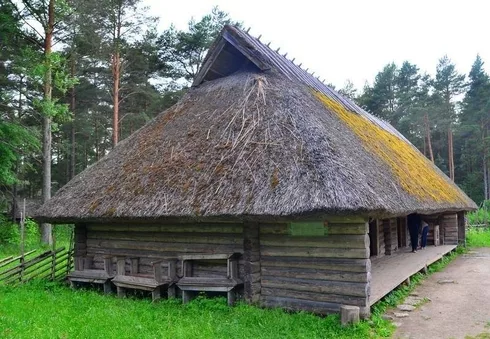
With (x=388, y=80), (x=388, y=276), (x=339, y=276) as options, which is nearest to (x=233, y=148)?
(x=339, y=276)

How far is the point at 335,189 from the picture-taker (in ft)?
20.1

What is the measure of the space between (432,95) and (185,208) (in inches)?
1299

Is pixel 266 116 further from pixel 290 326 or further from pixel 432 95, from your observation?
pixel 432 95

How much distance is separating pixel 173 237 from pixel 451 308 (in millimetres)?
5740

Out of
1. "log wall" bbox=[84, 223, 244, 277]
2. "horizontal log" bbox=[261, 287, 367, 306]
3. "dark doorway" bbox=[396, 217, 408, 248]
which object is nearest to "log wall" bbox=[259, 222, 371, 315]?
"horizontal log" bbox=[261, 287, 367, 306]

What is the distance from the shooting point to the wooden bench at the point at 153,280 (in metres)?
7.98

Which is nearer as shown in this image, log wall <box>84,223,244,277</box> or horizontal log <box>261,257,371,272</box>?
horizontal log <box>261,257,371,272</box>

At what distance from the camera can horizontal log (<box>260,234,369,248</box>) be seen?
21.3 feet

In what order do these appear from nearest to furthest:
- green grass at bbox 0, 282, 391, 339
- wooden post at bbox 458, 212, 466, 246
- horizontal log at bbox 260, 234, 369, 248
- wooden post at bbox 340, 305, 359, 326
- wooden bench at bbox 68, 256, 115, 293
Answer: green grass at bbox 0, 282, 391, 339, wooden post at bbox 340, 305, 359, 326, horizontal log at bbox 260, 234, 369, 248, wooden bench at bbox 68, 256, 115, 293, wooden post at bbox 458, 212, 466, 246

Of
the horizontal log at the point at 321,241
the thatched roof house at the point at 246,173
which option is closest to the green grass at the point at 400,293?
the thatched roof house at the point at 246,173

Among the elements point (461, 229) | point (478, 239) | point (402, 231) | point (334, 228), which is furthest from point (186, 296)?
point (478, 239)

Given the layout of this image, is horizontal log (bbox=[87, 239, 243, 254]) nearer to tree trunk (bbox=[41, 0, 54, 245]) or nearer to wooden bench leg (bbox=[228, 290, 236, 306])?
wooden bench leg (bbox=[228, 290, 236, 306])

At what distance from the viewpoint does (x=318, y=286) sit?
679cm

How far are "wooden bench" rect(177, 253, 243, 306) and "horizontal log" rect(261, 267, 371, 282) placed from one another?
575 millimetres
